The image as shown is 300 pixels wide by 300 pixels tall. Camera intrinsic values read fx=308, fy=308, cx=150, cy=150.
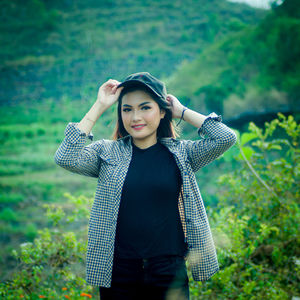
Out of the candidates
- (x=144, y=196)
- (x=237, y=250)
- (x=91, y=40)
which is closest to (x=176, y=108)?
(x=144, y=196)

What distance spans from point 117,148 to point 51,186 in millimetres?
6477

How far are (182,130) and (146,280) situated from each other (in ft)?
7.02

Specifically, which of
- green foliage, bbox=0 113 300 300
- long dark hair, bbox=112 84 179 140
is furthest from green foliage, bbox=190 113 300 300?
long dark hair, bbox=112 84 179 140

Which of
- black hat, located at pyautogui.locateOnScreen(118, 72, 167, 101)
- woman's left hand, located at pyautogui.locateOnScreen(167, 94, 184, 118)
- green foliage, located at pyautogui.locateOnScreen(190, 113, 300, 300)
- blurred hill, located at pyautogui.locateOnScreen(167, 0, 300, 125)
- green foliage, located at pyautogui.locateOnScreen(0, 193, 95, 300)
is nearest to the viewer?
black hat, located at pyautogui.locateOnScreen(118, 72, 167, 101)

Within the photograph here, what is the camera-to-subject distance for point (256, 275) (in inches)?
101

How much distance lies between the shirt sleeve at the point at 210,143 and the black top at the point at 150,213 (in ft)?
0.46

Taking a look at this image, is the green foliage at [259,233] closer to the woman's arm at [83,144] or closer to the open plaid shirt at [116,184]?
the open plaid shirt at [116,184]

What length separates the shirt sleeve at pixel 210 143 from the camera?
64.8 inches

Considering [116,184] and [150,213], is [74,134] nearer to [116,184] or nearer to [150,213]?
[116,184]

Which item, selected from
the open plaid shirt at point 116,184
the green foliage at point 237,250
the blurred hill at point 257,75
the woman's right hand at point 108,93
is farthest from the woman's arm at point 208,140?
the blurred hill at point 257,75

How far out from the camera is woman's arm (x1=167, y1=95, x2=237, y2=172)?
5.41 ft

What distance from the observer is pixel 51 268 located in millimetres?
2561

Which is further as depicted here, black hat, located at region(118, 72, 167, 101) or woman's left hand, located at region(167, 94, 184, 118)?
woman's left hand, located at region(167, 94, 184, 118)

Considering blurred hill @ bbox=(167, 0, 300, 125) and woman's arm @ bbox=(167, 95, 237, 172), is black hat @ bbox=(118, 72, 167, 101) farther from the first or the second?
blurred hill @ bbox=(167, 0, 300, 125)
